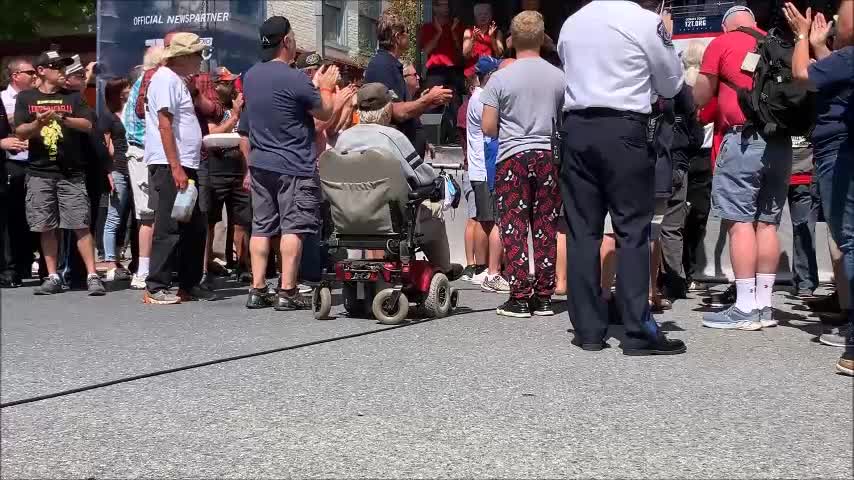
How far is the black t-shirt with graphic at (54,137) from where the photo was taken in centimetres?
916

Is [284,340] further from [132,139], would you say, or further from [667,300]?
[132,139]

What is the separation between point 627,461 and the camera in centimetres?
360

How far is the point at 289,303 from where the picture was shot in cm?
786

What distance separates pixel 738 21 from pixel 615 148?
1.79 metres

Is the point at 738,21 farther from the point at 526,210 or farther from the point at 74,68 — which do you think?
the point at 74,68

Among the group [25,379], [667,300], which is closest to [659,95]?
[667,300]

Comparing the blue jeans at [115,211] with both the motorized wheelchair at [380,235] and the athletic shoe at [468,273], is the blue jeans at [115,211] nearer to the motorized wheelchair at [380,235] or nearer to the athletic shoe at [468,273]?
the athletic shoe at [468,273]

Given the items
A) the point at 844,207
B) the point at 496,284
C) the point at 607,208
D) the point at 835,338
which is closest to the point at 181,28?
the point at 496,284

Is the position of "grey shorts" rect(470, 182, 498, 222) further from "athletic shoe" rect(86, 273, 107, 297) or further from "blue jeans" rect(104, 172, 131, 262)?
"blue jeans" rect(104, 172, 131, 262)

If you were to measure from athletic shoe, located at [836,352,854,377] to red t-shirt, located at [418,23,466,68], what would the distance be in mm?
8875

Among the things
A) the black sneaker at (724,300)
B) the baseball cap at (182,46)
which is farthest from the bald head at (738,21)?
the baseball cap at (182,46)

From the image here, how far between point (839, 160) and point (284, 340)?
326 centimetres

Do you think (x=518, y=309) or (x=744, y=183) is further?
(x=518, y=309)

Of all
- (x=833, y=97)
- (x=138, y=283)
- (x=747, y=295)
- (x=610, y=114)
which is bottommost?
(x=138, y=283)
